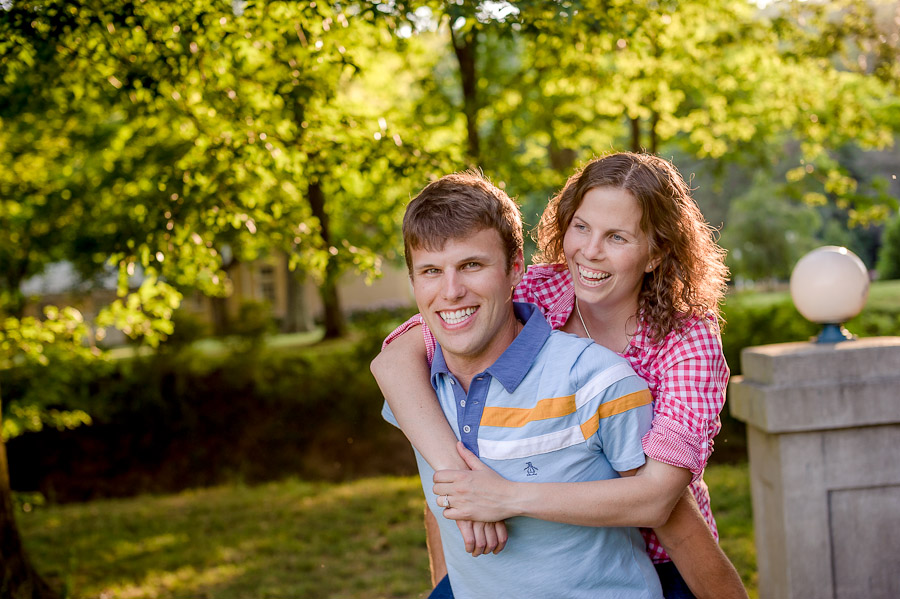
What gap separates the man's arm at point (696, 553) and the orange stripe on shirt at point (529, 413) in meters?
0.46

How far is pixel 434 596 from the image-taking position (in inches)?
108

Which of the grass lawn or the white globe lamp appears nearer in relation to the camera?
the white globe lamp

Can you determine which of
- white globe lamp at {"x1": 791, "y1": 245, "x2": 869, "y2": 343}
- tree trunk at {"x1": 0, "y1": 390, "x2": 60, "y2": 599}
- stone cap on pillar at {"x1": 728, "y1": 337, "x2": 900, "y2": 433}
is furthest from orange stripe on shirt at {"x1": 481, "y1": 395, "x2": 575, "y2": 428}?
tree trunk at {"x1": 0, "y1": 390, "x2": 60, "y2": 599}

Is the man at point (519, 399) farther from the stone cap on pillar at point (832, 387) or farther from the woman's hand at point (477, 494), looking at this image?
the stone cap on pillar at point (832, 387)

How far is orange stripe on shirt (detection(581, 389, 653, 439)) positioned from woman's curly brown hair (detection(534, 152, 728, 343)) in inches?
12.2

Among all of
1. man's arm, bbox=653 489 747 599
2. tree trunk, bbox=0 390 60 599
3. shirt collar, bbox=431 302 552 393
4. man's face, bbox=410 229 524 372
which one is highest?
man's face, bbox=410 229 524 372

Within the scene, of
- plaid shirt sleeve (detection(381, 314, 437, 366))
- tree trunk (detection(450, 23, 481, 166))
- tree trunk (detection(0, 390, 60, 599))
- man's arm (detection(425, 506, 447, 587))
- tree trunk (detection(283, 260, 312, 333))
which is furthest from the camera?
tree trunk (detection(283, 260, 312, 333))

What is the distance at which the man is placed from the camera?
85.2 inches

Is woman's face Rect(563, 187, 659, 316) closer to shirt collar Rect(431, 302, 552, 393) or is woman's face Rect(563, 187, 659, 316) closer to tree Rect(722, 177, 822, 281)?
shirt collar Rect(431, 302, 552, 393)

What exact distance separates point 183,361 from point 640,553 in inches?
413

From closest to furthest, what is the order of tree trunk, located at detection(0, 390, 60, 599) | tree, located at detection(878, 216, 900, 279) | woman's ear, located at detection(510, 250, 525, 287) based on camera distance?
woman's ear, located at detection(510, 250, 525, 287)
tree trunk, located at detection(0, 390, 60, 599)
tree, located at detection(878, 216, 900, 279)

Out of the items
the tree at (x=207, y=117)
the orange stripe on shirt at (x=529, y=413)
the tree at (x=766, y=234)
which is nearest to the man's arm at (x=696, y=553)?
the orange stripe on shirt at (x=529, y=413)

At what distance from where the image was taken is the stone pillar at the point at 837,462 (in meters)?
3.77

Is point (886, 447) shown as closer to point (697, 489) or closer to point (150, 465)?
point (697, 489)
